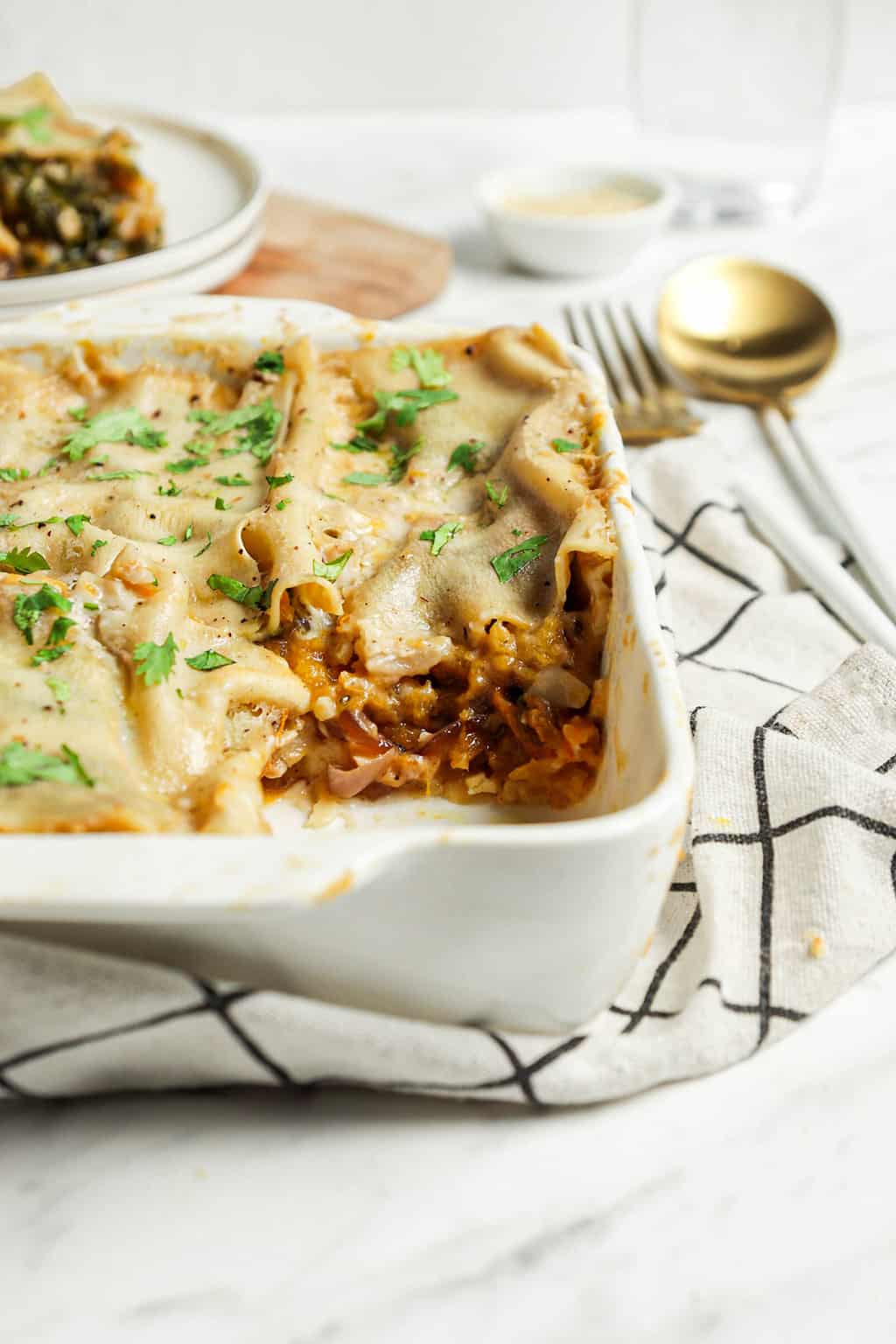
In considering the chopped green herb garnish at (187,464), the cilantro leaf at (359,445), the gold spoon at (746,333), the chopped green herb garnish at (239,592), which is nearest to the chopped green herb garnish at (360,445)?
the cilantro leaf at (359,445)

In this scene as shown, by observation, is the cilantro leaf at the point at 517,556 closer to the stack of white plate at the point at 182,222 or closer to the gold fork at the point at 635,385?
the gold fork at the point at 635,385

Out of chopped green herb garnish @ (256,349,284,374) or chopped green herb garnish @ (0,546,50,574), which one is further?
chopped green herb garnish @ (256,349,284,374)

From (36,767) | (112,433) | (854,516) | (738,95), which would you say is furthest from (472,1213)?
(738,95)

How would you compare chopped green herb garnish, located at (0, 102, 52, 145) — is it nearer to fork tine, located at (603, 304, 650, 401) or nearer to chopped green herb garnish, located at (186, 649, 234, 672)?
fork tine, located at (603, 304, 650, 401)

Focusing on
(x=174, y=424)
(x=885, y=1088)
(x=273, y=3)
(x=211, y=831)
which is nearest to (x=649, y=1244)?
(x=885, y=1088)

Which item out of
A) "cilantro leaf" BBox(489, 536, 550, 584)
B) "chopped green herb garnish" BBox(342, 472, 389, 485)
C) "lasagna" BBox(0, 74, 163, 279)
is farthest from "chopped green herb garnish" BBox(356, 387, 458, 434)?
"lasagna" BBox(0, 74, 163, 279)

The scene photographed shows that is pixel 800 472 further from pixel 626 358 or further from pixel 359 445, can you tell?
pixel 359 445

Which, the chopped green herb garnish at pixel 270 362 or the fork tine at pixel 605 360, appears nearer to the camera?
Answer: the chopped green herb garnish at pixel 270 362
